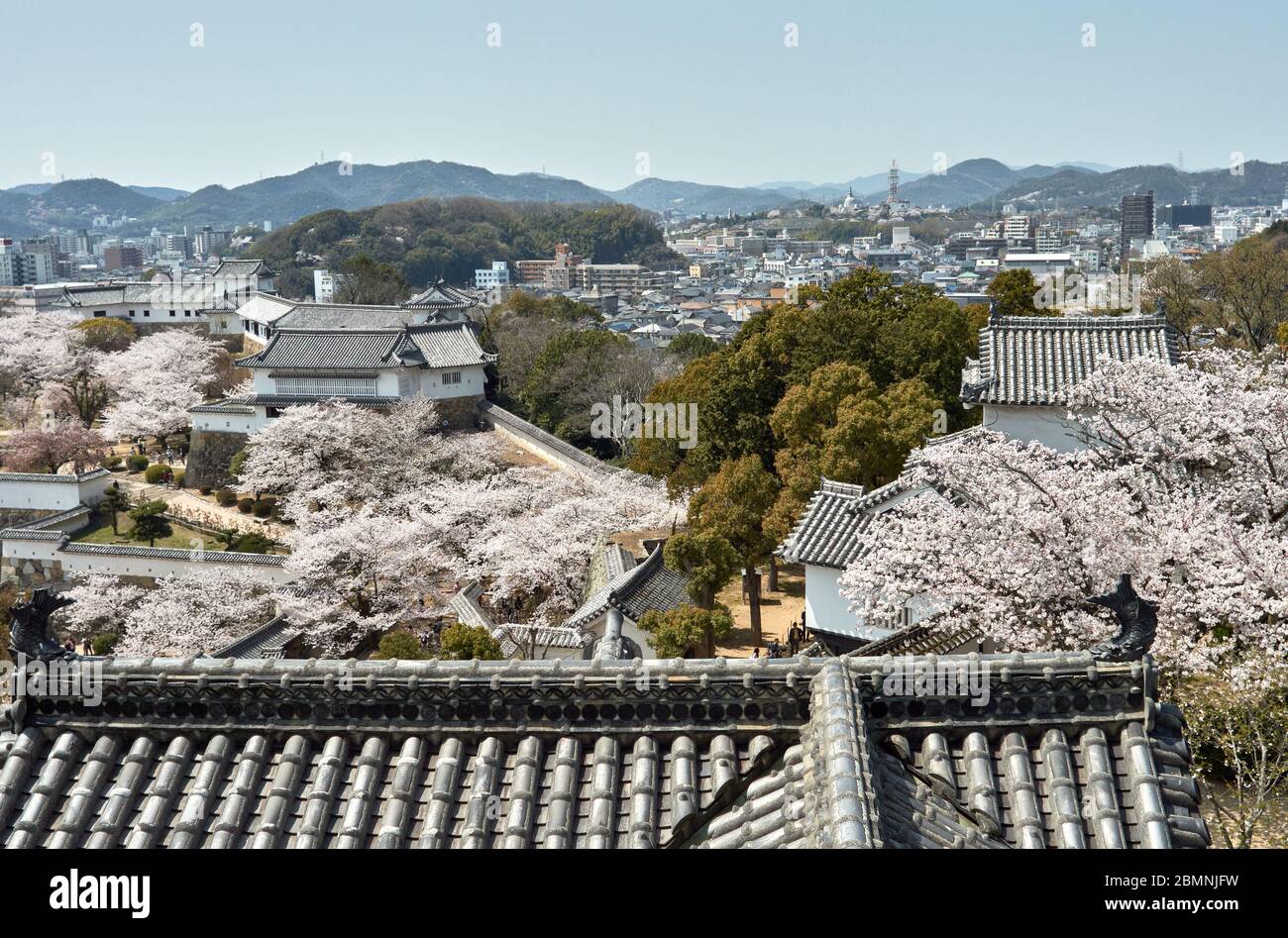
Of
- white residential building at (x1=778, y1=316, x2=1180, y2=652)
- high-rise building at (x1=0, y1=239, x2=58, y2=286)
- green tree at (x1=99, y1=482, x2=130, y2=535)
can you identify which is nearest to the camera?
white residential building at (x1=778, y1=316, x2=1180, y2=652)

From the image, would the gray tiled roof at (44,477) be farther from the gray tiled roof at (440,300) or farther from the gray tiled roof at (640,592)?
the gray tiled roof at (640,592)

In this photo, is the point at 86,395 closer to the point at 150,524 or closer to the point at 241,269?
the point at 150,524

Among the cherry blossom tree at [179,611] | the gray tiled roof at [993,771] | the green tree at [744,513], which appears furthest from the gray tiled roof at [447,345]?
the gray tiled roof at [993,771]

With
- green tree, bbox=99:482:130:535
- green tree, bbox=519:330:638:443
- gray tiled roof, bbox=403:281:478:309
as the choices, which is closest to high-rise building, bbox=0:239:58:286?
gray tiled roof, bbox=403:281:478:309

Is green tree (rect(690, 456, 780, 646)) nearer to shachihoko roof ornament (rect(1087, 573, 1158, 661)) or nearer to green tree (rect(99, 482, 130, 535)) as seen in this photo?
shachihoko roof ornament (rect(1087, 573, 1158, 661))
